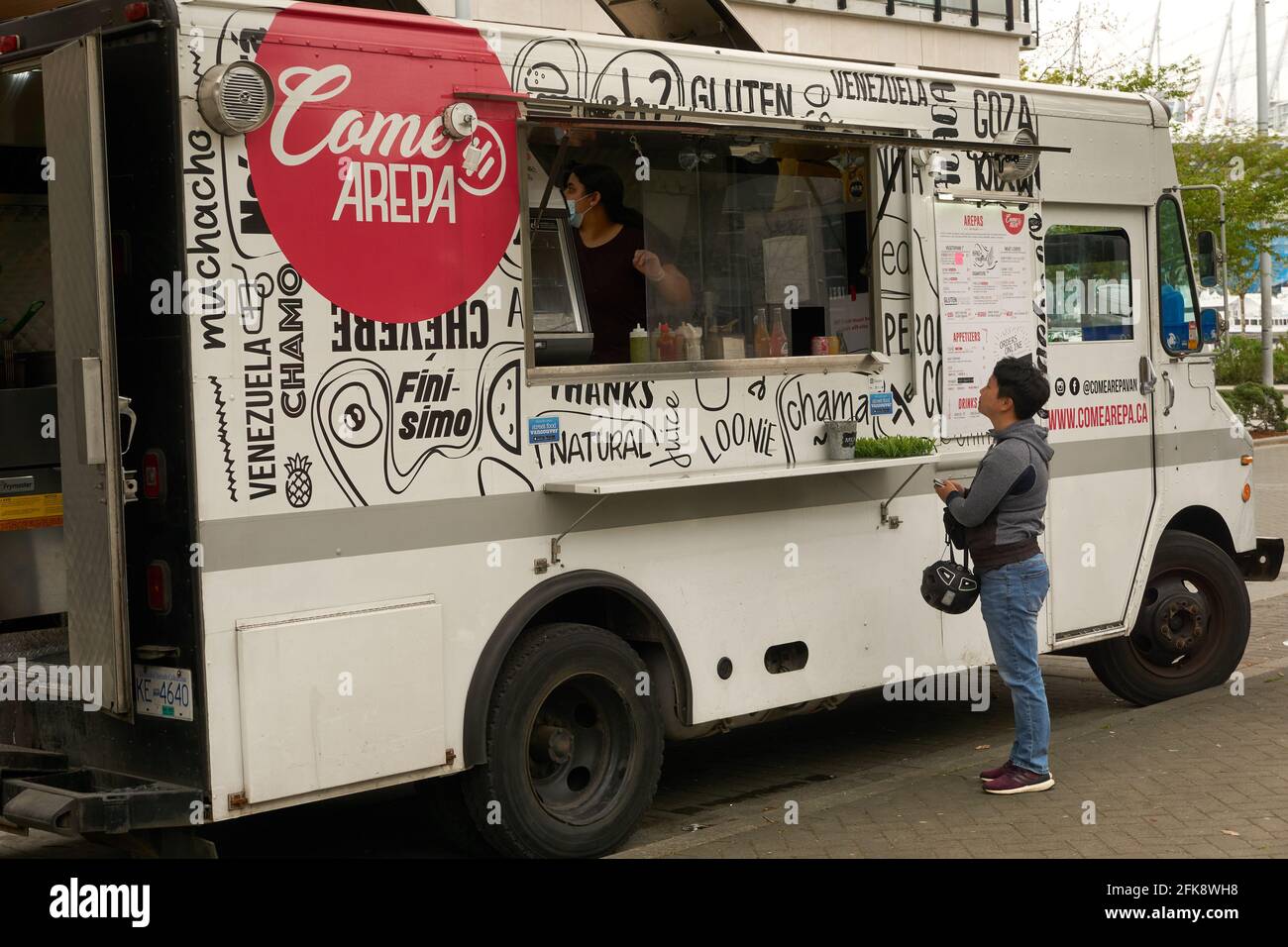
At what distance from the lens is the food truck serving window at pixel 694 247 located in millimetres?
5859

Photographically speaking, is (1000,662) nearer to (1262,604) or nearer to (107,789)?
(107,789)

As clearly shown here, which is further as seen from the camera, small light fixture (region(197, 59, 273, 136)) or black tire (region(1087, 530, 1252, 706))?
black tire (region(1087, 530, 1252, 706))

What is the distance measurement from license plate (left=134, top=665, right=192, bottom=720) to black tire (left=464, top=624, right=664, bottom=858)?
1.11 metres

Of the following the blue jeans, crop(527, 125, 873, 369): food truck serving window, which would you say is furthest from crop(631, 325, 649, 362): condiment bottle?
the blue jeans

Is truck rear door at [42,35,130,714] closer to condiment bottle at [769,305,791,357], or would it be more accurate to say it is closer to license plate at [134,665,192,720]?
license plate at [134,665,192,720]

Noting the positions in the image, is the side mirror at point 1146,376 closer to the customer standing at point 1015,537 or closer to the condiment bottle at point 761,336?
the customer standing at point 1015,537

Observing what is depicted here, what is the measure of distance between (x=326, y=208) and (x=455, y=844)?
236cm

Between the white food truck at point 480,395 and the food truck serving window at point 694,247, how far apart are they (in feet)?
0.06

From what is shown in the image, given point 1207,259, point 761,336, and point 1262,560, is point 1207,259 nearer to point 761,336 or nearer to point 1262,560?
point 1262,560

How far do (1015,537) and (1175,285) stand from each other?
2.59 metres

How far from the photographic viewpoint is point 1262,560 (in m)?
8.62

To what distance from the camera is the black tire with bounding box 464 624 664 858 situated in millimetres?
5480

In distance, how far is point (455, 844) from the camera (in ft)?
18.7

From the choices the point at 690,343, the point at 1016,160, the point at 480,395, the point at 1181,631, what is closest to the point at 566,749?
the point at 480,395
